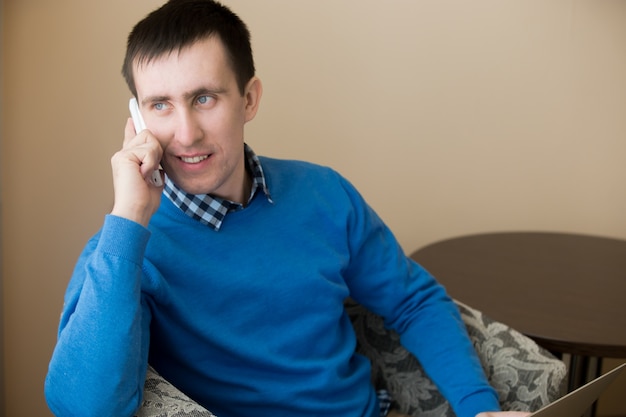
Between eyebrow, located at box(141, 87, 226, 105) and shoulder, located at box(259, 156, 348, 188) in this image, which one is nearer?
eyebrow, located at box(141, 87, 226, 105)

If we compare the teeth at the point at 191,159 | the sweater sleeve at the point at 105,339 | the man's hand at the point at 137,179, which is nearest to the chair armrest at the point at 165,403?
the sweater sleeve at the point at 105,339

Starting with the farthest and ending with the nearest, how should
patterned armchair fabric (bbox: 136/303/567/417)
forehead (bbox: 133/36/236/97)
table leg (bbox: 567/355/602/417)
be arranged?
table leg (bbox: 567/355/602/417), patterned armchair fabric (bbox: 136/303/567/417), forehead (bbox: 133/36/236/97)

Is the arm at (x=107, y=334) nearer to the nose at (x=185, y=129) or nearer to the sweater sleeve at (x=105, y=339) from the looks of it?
the sweater sleeve at (x=105, y=339)

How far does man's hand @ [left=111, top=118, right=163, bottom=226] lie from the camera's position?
116 cm

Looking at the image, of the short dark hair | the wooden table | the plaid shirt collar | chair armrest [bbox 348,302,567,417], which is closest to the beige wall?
the wooden table

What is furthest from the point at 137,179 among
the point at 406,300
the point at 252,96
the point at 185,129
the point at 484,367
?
the point at 484,367

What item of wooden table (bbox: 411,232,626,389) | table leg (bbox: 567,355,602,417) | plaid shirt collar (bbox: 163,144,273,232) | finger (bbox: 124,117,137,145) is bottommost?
table leg (bbox: 567,355,602,417)

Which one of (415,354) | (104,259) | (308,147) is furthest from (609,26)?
(104,259)

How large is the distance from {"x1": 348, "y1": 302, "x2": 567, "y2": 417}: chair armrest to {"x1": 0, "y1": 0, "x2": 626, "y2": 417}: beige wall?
0.80 metres

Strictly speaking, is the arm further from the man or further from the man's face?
the man's face

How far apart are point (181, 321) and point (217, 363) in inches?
4.3

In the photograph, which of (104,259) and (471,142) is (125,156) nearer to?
(104,259)

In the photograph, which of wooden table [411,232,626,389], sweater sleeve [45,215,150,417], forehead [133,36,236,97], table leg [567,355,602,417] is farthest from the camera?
table leg [567,355,602,417]

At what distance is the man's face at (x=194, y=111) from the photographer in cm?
128
